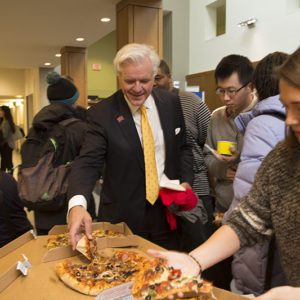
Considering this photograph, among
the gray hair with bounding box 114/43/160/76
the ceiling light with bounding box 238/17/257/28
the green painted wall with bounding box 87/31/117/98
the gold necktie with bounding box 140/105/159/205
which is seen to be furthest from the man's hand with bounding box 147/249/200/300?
the green painted wall with bounding box 87/31/117/98

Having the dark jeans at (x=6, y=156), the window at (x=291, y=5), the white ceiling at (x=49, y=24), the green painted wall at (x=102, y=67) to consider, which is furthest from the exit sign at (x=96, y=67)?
the window at (x=291, y=5)

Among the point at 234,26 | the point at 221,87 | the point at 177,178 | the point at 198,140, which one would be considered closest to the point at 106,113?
the point at 177,178

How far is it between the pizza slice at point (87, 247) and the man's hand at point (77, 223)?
0.6 inches

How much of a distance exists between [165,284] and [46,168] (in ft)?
4.59

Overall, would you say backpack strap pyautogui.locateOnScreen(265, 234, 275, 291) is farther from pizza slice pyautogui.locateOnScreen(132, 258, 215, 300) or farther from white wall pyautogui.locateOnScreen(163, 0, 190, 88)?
white wall pyautogui.locateOnScreen(163, 0, 190, 88)

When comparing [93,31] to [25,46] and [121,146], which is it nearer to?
[25,46]

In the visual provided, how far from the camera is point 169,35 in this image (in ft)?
28.3

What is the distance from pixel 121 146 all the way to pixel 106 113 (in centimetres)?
19

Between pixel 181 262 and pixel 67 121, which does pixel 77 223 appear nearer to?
pixel 181 262

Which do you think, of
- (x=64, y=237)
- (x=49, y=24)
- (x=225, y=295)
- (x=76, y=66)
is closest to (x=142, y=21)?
(x=49, y=24)

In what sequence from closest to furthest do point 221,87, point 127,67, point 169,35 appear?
point 127,67 → point 221,87 → point 169,35

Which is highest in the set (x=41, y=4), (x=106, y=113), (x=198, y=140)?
(x=41, y=4)

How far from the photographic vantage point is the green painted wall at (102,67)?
36.1 feet

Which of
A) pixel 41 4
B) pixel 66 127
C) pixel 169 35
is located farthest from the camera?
pixel 169 35
